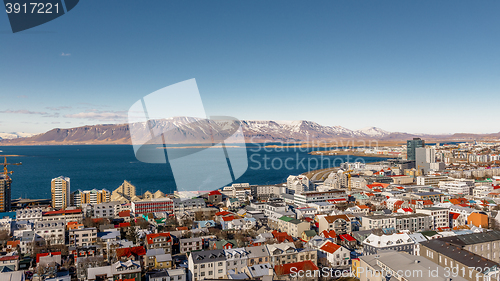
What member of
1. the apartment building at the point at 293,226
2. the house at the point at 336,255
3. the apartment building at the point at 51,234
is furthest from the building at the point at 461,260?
the apartment building at the point at 51,234

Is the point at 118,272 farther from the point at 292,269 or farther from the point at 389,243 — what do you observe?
the point at 389,243

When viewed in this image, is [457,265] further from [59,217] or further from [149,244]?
[59,217]

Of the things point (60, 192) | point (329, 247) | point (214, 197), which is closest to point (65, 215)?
point (60, 192)

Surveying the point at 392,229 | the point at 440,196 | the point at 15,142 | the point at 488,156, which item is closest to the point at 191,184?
the point at 392,229

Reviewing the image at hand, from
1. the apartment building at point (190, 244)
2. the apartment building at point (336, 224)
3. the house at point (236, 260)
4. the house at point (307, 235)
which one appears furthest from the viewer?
the apartment building at point (336, 224)

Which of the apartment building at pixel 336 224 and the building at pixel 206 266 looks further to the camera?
the apartment building at pixel 336 224

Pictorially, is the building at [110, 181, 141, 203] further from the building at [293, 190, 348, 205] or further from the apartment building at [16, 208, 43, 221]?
the building at [293, 190, 348, 205]

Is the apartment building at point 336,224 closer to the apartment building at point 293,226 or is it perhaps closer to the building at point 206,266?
the apartment building at point 293,226
